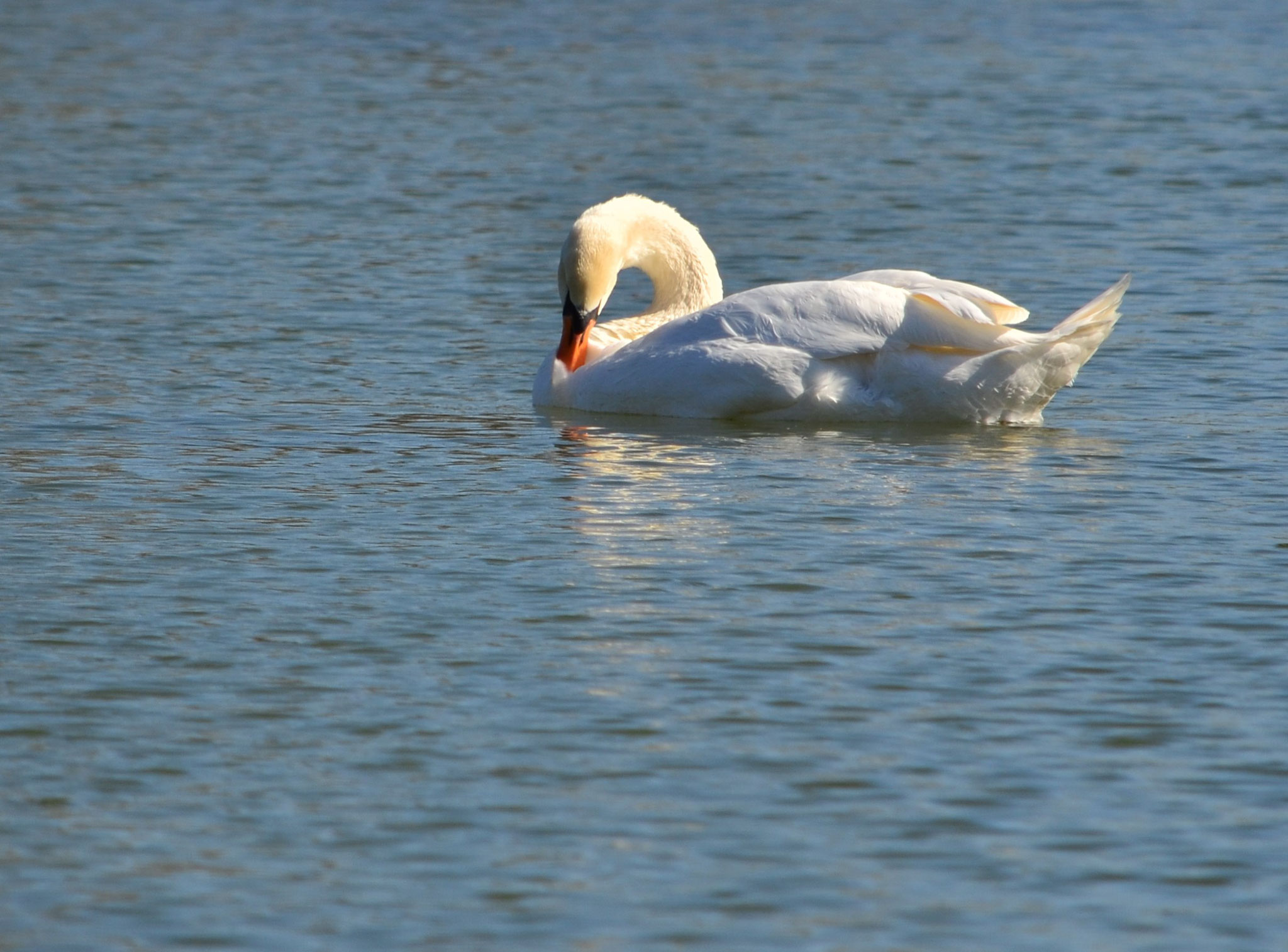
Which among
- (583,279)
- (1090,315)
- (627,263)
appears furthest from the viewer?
(627,263)

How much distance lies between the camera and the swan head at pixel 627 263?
493 inches

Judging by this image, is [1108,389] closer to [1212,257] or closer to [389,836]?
[1212,257]

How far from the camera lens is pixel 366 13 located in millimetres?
32875

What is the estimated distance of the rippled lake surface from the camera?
5.92m

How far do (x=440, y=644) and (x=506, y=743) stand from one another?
1089mm

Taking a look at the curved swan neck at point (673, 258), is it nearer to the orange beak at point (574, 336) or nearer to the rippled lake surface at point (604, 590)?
the orange beak at point (574, 336)

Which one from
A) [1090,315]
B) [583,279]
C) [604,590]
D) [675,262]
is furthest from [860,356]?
[604,590]

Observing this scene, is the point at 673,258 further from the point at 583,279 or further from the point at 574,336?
the point at 574,336

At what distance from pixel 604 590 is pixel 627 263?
4702 millimetres

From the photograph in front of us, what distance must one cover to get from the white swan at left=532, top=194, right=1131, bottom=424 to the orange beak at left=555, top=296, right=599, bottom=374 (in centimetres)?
35

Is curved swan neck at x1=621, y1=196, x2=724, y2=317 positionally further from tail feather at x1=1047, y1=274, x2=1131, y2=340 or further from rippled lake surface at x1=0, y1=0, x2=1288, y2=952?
tail feather at x1=1047, y1=274, x2=1131, y2=340

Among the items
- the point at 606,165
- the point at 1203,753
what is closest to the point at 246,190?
the point at 606,165

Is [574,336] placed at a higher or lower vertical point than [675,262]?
lower

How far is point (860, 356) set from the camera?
38.0ft
